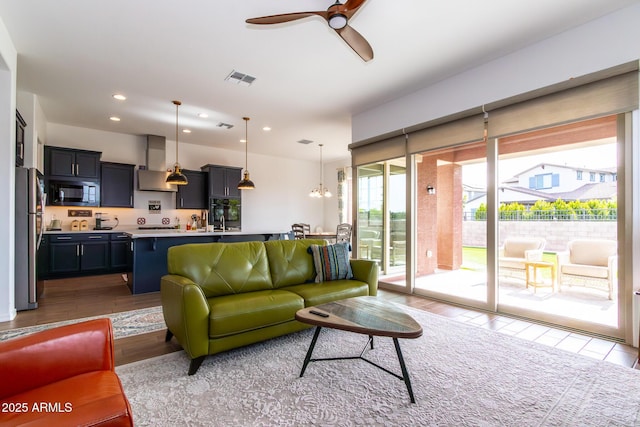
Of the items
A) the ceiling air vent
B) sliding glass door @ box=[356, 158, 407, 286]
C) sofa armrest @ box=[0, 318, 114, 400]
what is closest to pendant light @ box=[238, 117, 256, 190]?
the ceiling air vent

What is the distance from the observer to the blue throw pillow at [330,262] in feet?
11.4

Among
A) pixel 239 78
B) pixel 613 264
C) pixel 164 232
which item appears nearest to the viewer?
pixel 613 264

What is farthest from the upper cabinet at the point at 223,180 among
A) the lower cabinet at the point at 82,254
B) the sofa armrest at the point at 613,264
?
the sofa armrest at the point at 613,264

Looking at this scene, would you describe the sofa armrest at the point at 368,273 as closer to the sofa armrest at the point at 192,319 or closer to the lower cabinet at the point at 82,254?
the sofa armrest at the point at 192,319

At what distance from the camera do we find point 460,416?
176cm

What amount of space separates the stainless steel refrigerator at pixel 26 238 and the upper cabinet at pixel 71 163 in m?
2.26

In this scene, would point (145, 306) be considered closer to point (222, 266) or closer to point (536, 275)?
point (222, 266)

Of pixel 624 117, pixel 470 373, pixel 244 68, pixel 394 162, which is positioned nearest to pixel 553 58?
pixel 624 117

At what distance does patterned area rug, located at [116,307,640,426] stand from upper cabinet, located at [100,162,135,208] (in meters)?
5.14

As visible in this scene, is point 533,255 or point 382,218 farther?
point 382,218

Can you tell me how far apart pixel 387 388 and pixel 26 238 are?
183 inches

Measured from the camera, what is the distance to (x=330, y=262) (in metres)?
3.51

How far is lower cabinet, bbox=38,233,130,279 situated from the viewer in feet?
18.3

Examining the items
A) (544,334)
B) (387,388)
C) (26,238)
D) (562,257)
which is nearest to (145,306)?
(26,238)
